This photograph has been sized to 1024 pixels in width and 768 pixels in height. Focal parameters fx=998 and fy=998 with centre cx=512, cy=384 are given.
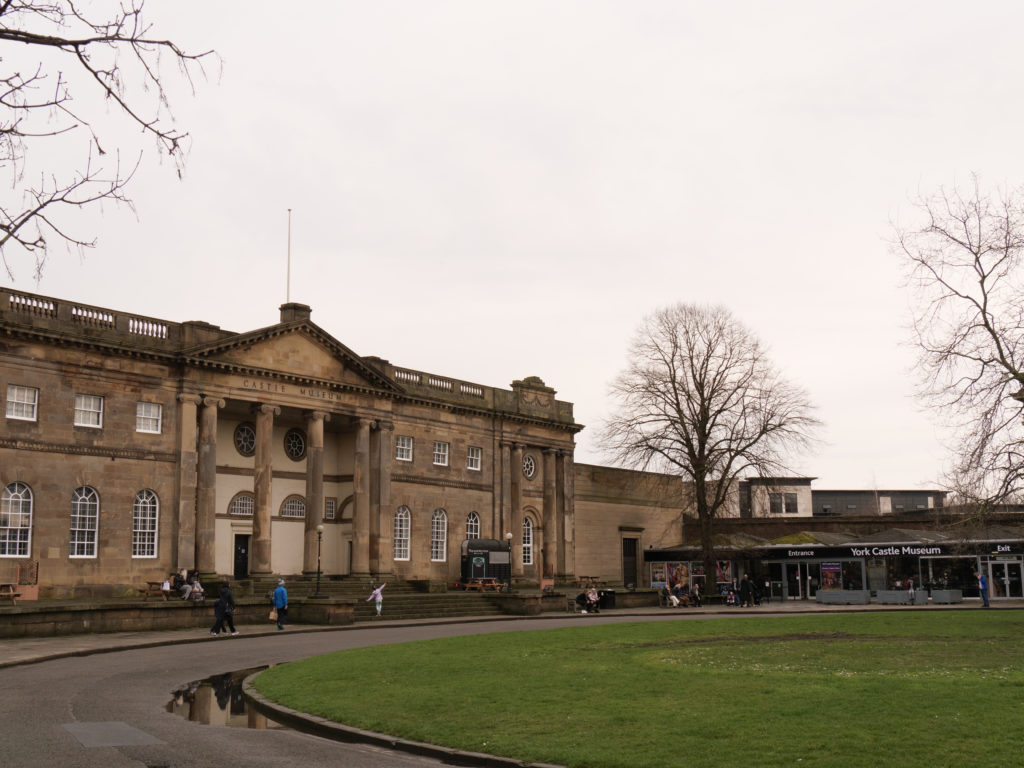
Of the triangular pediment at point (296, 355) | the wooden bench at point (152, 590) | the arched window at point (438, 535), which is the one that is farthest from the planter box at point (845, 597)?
the wooden bench at point (152, 590)

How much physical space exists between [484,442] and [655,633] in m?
29.0

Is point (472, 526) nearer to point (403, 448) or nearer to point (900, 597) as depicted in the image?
point (403, 448)

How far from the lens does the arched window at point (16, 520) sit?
3447 centimetres

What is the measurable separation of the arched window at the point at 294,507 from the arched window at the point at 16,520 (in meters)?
13.5

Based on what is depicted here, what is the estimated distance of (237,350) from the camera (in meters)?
42.0

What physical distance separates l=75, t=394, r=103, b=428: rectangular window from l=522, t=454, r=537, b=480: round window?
27100 millimetres

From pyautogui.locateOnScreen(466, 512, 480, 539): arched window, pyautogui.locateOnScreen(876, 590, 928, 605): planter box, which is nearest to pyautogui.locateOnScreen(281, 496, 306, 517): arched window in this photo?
pyautogui.locateOnScreen(466, 512, 480, 539): arched window

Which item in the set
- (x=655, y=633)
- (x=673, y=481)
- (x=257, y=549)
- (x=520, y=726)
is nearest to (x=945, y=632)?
(x=655, y=633)

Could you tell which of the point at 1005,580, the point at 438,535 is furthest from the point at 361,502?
the point at 1005,580

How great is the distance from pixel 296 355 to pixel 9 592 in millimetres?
16068

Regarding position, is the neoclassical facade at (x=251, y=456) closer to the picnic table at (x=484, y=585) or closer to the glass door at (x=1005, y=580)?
the picnic table at (x=484, y=585)

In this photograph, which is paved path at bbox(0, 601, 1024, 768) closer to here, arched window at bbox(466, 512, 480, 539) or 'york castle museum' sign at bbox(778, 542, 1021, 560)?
arched window at bbox(466, 512, 480, 539)

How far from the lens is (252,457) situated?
148 ft

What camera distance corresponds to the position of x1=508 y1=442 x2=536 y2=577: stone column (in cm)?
5666
